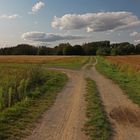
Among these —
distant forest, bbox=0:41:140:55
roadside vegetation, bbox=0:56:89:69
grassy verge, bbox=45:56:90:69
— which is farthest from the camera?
distant forest, bbox=0:41:140:55

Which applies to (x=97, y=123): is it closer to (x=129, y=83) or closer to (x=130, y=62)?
(x=129, y=83)

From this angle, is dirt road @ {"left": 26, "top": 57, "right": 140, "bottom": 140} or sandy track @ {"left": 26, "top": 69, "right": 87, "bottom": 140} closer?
sandy track @ {"left": 26, "top": 69, "right": 87, "bottom": 140}

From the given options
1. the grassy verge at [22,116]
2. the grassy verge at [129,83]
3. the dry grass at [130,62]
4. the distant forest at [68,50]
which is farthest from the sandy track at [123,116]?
the distant forest at [68,50]

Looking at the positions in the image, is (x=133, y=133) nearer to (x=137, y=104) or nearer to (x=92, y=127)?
(x=92, y=127)

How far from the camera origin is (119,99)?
556 inches

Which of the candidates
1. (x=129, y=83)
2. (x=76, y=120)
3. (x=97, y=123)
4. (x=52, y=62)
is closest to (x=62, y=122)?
(x=76, y=120)

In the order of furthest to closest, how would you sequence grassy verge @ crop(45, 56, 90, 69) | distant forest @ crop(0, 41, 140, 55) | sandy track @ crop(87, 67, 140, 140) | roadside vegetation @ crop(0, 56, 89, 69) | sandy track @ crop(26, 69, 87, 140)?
distant forest @ crop(0, 41, 140, 55)
roadside vegetation @ crop(0, 56, 89, 69)
grassy verge @ crop(45, 56, 90, 69)
sandy track @ crop(87, 67, 140, 140)
sandy track @ crop(26, 69, 87, 140)

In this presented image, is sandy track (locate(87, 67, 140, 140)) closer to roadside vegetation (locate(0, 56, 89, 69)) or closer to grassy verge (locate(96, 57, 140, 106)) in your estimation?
grassy verge (locate(96, 57, 140, 106))

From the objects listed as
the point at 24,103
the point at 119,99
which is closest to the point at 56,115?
the point at 24,103

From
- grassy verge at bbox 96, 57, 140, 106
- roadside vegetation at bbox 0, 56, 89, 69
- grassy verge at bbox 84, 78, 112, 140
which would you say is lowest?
roadside vegetation at bbox 0, 56, 89, 69

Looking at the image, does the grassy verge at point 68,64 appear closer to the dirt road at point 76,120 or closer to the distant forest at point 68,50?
the dirt road at point 76,120

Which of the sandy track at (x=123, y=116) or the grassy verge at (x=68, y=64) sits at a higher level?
the sandy track at (x=123, y=116)

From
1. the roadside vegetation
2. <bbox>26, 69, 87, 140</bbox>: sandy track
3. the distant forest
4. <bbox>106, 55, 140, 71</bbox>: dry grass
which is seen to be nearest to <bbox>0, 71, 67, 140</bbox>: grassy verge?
<bbox>26, 69, 87, 140</bbox>: sandy track

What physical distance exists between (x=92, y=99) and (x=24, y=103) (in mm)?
3187
